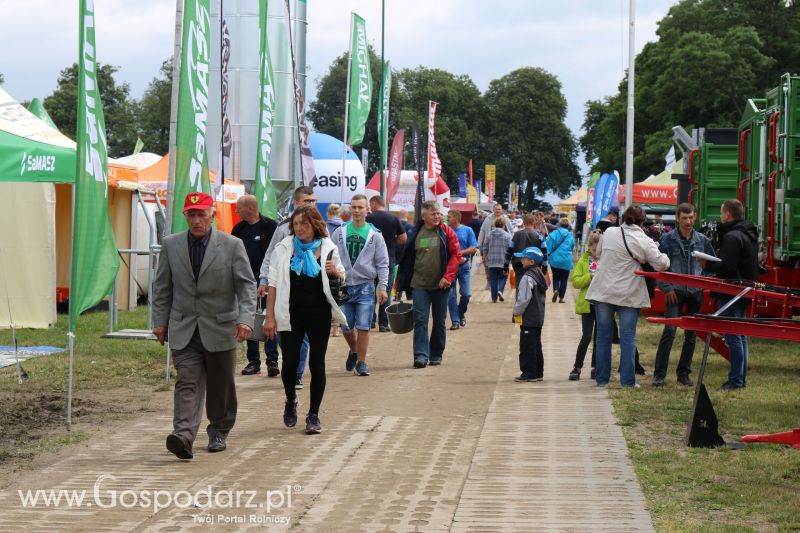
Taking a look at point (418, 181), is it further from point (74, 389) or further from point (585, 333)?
point (74, 389)

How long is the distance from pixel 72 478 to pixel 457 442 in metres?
2.72

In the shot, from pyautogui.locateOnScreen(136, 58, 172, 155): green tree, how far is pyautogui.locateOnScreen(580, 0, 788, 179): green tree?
4361cm

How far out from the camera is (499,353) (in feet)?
50.9

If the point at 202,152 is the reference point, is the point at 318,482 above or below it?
below

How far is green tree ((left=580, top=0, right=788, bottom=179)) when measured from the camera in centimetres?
5591

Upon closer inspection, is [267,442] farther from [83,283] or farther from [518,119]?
[518,119]

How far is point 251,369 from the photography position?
1313 centimetres

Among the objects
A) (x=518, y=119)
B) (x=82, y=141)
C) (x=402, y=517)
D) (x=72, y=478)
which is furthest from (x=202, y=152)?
(x=518, y=119)

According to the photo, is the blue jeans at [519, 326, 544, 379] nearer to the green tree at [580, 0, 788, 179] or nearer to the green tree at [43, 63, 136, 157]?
the green tree at [580, 0, 788, 179]

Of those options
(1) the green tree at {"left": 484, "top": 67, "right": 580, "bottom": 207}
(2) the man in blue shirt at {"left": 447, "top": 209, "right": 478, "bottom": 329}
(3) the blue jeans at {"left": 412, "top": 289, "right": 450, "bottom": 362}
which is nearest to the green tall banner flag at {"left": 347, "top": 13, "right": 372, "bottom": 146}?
(2) the man in blue shirt at {"left": 447, "top": 209, "right": 478, "bottom": 329}

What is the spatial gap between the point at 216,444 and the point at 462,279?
11591 mm

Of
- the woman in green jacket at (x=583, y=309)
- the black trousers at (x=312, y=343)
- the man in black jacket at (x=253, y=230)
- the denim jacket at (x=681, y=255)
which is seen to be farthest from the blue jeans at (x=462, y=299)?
the black trousers at (x=312, y=343)

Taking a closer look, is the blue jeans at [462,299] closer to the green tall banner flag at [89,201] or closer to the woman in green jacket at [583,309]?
the woman in green jacket at [583,309]

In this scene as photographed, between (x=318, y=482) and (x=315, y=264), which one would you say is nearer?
(x=318, y=482)
